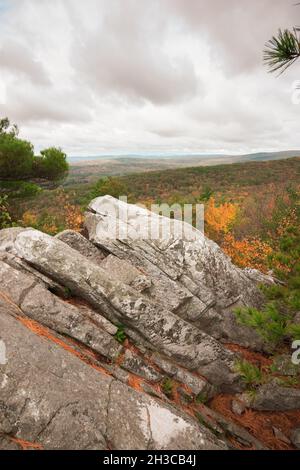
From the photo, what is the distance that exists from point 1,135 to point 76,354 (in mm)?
12057

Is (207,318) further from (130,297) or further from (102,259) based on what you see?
(102,259)

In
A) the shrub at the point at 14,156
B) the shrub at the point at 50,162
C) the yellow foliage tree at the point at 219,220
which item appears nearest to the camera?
the shrub at the point at 14,156

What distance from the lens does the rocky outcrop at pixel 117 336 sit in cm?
518

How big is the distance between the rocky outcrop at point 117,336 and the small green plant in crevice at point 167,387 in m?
0.03

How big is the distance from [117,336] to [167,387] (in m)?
1.92

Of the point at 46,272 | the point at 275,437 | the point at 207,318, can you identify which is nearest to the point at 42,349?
the point at 46,272

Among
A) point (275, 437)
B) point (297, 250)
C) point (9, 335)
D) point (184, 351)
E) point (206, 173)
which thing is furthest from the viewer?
point (206, 173)

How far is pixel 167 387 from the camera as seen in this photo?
7320 mm

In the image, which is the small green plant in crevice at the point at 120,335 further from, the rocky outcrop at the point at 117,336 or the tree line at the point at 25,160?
the tree line at the point at 25,160

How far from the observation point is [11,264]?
7641 mm

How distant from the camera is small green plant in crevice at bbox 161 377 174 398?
23.8ft

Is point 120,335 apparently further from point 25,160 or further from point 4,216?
point 25,160

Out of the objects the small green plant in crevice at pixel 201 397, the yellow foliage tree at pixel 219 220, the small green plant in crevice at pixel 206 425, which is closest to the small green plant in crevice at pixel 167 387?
the small green plant in crevice at pixel 206 425

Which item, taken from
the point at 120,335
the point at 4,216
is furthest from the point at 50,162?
the point at 120,335
